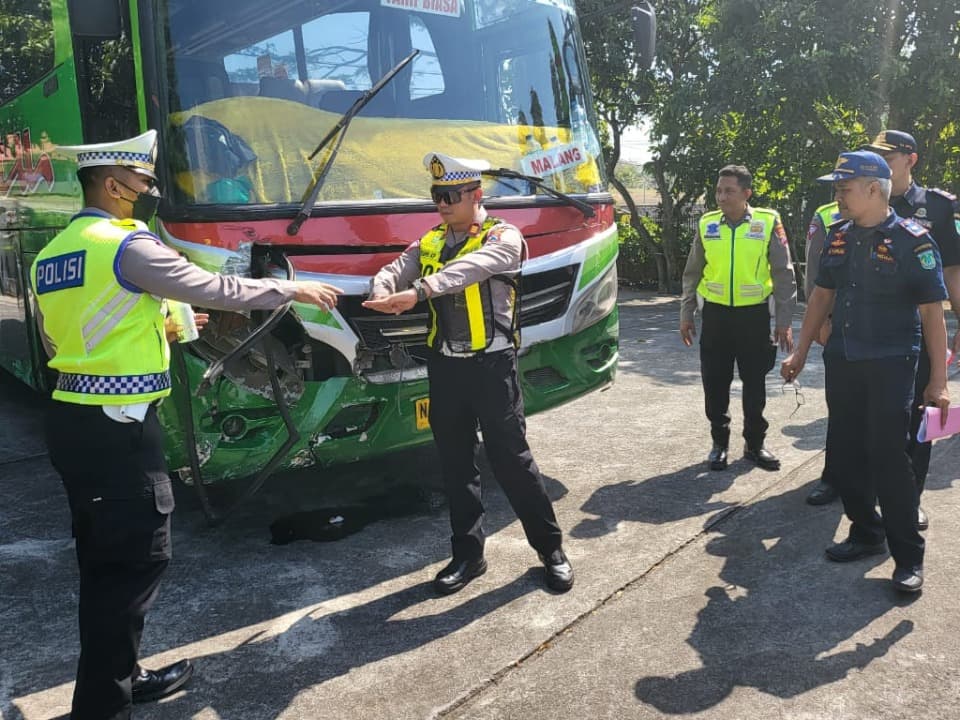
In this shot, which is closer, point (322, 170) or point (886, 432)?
point (886, 432)

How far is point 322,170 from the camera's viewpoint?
403 cm

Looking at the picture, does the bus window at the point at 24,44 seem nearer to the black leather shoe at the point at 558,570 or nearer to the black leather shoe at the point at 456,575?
the black leather shoe at the point at 456,575

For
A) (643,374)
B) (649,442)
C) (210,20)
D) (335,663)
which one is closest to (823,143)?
(643,374)

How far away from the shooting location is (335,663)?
324 centimetres

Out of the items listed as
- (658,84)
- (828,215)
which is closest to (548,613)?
(828,215)

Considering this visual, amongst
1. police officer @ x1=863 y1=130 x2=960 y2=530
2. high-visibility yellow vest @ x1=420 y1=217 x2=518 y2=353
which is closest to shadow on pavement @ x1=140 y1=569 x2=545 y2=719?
high-visibility yellow vest @ x1=420 y1=217 x2=518 y2=353

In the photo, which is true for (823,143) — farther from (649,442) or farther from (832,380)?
(832,380)

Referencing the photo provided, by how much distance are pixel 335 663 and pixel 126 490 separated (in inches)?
41.3

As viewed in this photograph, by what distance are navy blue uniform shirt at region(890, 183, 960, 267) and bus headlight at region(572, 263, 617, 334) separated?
1493 millimetres

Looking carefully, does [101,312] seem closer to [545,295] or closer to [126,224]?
[126,224]

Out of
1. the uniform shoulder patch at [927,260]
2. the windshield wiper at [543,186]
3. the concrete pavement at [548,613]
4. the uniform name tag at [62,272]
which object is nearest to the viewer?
the uniform name tag at [62,272]

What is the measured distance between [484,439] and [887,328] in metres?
1.68

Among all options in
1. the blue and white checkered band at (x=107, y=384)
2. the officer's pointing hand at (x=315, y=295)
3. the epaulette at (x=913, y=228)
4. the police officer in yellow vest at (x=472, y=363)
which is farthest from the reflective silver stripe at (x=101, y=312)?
the epaulette at (x=913, y=228)

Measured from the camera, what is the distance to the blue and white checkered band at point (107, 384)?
2.63 metres
